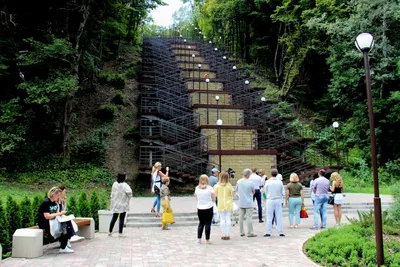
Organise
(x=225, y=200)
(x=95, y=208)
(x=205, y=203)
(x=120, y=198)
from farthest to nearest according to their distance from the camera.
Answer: (x=95, y=208), (x=120, y=198), (x=225, y=200), (x=205, y=203)

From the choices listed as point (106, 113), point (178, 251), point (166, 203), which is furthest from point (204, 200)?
point (106, 113)

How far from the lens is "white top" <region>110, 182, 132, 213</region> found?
8922 millimetres

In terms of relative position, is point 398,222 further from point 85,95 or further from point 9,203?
point 85,95

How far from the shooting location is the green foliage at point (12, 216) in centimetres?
830

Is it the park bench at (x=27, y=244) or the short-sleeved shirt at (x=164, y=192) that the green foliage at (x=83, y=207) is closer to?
the short-sleeved shirt at (x=164, y=192)

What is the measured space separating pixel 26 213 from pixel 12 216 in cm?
39

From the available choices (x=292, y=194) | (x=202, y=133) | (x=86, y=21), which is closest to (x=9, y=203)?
(x=292, y=194)

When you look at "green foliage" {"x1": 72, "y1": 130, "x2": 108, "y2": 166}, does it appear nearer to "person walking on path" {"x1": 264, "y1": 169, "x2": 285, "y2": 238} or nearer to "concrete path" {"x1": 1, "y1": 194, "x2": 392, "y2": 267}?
"concrete path" {"x1": 1, "y1": 194, "x2": 392, "y2": 267}

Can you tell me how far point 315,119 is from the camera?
32781 millimetres

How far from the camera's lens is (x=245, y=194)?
29.5 ft

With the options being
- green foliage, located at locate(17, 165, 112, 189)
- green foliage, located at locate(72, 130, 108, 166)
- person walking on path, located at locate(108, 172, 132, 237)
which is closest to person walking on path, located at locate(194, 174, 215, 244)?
person walking on path, located at locate(108, 172, 132, 237)

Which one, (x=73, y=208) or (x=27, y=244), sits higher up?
(x=73, y=208)

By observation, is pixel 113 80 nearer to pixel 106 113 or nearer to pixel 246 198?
pixel 106 113

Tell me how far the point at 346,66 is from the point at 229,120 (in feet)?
31.4
